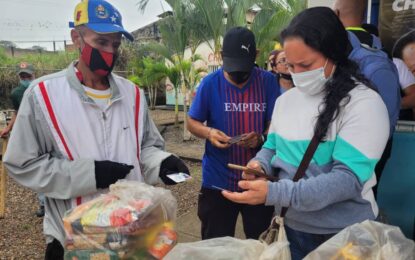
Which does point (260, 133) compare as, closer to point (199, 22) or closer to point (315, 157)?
point (315, 157)

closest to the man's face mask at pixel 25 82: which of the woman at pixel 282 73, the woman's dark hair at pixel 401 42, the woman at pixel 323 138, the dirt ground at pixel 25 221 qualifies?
the dirt ground at pixel 25 221

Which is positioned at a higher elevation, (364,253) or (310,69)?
(310,69)

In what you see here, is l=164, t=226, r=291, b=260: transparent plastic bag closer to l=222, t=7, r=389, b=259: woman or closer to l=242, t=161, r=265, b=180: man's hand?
l=222, t=7, r=389, b=259: woman

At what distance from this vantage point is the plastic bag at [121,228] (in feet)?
4.39

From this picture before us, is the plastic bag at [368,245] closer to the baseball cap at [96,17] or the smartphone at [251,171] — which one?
the smartphone at [251,171]

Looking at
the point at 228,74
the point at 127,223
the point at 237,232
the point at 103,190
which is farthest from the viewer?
the point at 237,232

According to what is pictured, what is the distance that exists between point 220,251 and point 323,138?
1.90 feet

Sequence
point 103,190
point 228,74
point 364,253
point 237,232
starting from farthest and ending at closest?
point 237,232
point 228,74
point 103,190
point 364,253

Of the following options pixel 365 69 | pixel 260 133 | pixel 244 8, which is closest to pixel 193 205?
pixel 260 133

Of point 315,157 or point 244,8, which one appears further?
point 244,8

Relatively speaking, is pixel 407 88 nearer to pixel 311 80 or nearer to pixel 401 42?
pixel 401 42

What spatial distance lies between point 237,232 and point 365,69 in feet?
9.09

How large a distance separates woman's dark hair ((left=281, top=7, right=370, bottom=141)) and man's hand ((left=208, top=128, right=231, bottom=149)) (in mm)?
1022

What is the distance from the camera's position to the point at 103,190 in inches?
71.4
